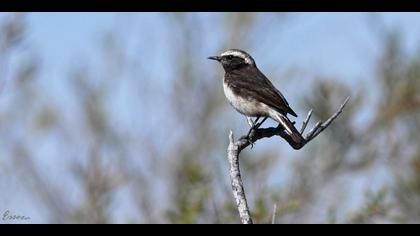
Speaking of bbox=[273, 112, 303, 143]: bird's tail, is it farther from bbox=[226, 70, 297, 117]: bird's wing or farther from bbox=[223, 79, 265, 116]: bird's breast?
bbox=[223, 79, 265, 116]: bird's breast

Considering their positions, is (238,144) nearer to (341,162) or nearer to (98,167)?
(341,162)

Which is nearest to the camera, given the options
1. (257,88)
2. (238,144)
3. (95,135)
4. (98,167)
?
(238,144)

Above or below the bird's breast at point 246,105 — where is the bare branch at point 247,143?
below

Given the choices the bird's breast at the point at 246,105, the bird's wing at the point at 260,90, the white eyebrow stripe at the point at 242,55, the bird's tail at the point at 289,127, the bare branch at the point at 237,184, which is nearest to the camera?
the bare branch at the point at 237,184

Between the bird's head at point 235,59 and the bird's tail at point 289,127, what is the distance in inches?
54.1

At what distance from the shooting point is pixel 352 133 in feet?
43.8

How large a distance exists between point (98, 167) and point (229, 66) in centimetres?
660

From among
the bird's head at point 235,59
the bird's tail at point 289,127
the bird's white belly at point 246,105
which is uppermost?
the bird's head at point 235,59

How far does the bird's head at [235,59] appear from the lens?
8.98 metres

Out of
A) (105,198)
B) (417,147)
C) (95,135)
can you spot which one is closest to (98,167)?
(105,198)

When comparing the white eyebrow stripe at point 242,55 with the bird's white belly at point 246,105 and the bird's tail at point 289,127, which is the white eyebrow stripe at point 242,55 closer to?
the bird's white belly at point 246,105

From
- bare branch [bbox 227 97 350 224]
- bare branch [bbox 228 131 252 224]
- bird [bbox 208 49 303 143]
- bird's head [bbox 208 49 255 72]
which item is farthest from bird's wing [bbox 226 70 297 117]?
bare branch [bbox 228 131 252 224]

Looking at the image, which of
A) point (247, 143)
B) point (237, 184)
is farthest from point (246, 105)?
point (237, 184)

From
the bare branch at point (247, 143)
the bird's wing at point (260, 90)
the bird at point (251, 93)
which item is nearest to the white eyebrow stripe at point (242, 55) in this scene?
the bird at point (251, 93)
